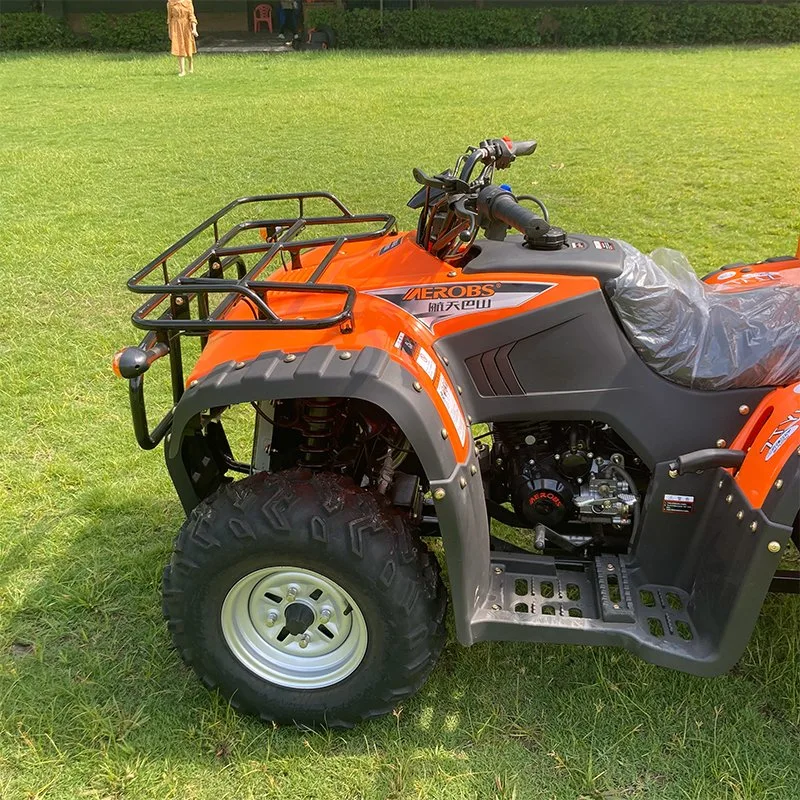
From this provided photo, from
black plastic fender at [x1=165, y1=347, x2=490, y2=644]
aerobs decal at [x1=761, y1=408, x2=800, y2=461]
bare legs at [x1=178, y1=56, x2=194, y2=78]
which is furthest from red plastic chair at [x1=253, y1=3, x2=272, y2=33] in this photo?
aerobs decal at [x1=761, y1=408, x2=800, y2=461]

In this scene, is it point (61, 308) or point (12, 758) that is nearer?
point (12, 758)

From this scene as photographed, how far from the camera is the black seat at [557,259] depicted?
7.97ft

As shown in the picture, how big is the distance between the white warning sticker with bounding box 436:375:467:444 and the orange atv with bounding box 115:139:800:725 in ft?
0.04

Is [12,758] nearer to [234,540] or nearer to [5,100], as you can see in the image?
[234,540]

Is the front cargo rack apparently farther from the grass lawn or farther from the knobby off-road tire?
the grass lawn

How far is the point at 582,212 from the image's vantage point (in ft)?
25.6

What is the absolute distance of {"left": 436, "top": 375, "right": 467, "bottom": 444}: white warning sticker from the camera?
2.32 meters

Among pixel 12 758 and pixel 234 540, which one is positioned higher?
pixel 234 540

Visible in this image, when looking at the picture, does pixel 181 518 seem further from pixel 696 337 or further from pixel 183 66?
pixel 183 66

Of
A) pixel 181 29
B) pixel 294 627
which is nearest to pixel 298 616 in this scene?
pixel 294 627

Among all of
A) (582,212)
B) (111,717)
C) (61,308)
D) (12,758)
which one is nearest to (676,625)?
(111,717)

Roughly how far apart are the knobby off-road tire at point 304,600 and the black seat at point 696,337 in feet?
3.15

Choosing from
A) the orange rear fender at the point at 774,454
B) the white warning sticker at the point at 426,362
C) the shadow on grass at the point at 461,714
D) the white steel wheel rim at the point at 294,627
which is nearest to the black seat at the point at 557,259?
the white warning sticker at the point at 426,362

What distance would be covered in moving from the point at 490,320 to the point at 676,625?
1.11 metres
